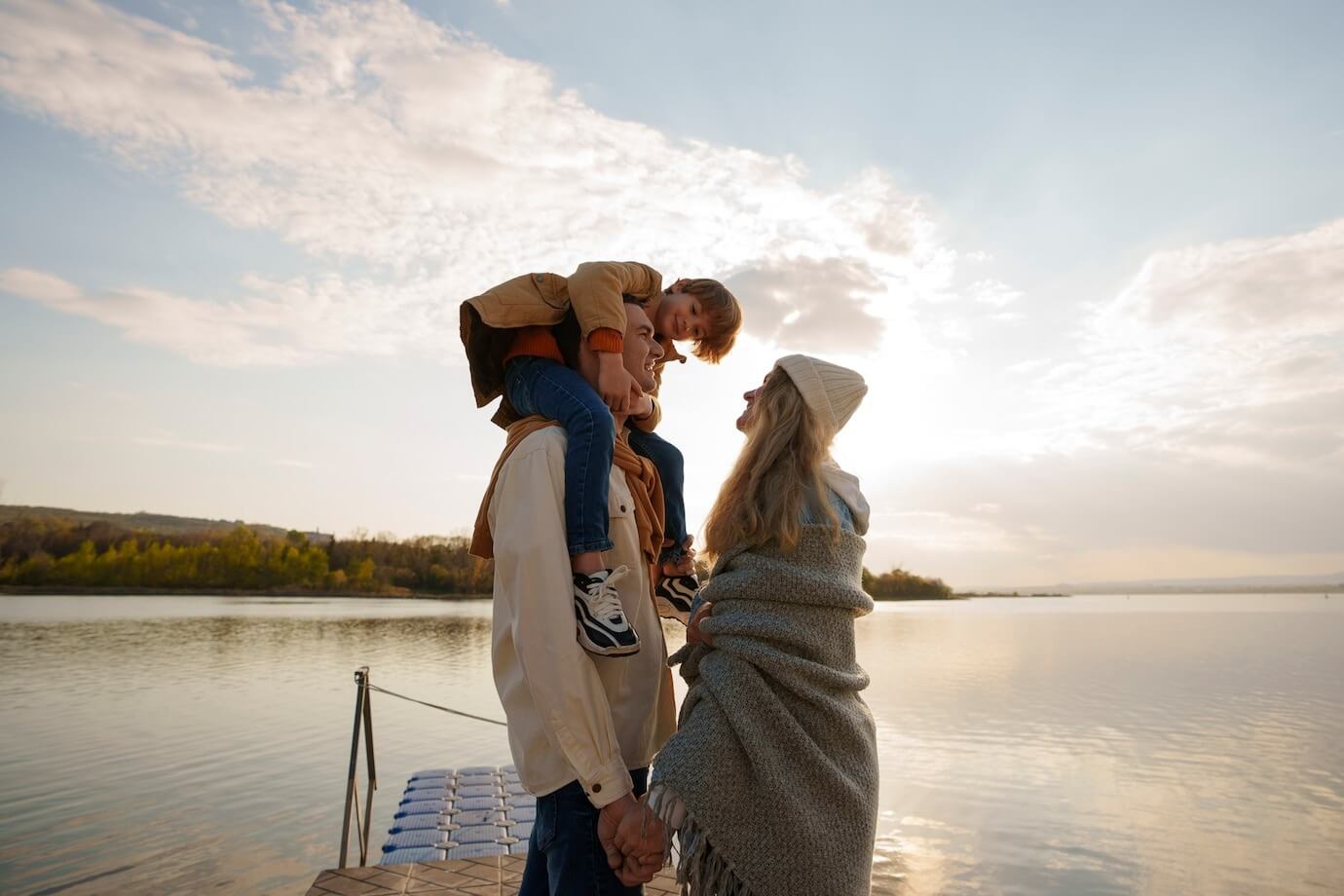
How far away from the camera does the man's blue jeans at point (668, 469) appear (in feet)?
6.67

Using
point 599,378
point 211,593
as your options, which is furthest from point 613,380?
point 211,593

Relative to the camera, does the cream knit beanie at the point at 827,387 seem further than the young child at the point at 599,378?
Yes

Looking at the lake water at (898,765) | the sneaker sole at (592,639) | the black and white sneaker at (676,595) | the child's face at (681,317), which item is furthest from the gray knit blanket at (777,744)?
the lake water at (898,765)

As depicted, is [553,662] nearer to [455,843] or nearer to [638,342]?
[638,342]

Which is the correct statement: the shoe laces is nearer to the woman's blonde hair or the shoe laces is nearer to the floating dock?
the woman's blonde hair

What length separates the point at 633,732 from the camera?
1490mm

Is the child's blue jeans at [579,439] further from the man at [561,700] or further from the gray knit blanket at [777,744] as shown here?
the gray knit blanket at [777,744]

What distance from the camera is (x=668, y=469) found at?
2086mm

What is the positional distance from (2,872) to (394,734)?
555 cm

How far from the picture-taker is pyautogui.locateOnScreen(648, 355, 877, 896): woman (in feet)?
4.74

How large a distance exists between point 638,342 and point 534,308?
0.24 metres

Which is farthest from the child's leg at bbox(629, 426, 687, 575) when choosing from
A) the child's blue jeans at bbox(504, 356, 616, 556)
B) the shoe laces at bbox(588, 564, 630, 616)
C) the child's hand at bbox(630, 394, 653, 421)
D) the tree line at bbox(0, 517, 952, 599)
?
the tree line at bbox(0, 517, 952, 599)

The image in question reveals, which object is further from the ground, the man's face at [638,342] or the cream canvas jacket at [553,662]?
the man's face at [638,342]

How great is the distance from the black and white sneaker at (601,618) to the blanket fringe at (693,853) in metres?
0.27
